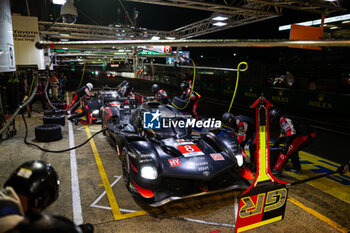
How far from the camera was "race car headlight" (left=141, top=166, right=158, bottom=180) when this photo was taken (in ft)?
12.9

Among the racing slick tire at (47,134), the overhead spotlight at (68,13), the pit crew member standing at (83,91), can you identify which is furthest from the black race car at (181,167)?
the pit crew member standing at (83,91)

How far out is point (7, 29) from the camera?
14.5 ft

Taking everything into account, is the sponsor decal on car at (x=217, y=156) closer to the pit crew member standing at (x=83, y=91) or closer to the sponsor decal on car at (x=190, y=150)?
the sponsor decal on car at (x=190, y=150)

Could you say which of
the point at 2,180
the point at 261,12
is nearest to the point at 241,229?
the point at 2,180

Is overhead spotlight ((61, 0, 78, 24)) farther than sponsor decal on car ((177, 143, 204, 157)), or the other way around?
overhead spotlight ((61, 0, 78, 24))

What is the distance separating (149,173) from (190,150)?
1.06 meters

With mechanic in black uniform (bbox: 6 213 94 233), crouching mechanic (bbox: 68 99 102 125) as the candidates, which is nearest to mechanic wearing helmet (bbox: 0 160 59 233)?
mechanic in black uniform (bbox: 6 213 94 233)

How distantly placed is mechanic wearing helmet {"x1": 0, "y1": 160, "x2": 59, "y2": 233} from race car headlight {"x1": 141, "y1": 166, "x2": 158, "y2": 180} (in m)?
2.14

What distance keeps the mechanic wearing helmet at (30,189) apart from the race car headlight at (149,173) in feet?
7.01

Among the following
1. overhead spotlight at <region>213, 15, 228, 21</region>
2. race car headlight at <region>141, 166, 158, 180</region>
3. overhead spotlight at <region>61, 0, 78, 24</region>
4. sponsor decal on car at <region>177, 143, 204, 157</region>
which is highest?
overhead spotlight at <region>213, 15, 228, 21</region>

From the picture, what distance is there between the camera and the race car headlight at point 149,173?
394cm

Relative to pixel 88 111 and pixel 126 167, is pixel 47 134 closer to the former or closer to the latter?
pixel 88 111

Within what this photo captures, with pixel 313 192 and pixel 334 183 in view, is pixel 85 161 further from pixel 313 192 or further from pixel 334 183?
pixel 334 183

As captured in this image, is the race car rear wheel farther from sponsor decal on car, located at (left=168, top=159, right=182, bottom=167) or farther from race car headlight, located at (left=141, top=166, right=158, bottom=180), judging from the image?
sponsor decal on car, located at (left=168, top=159, right=182, bottom=167)
